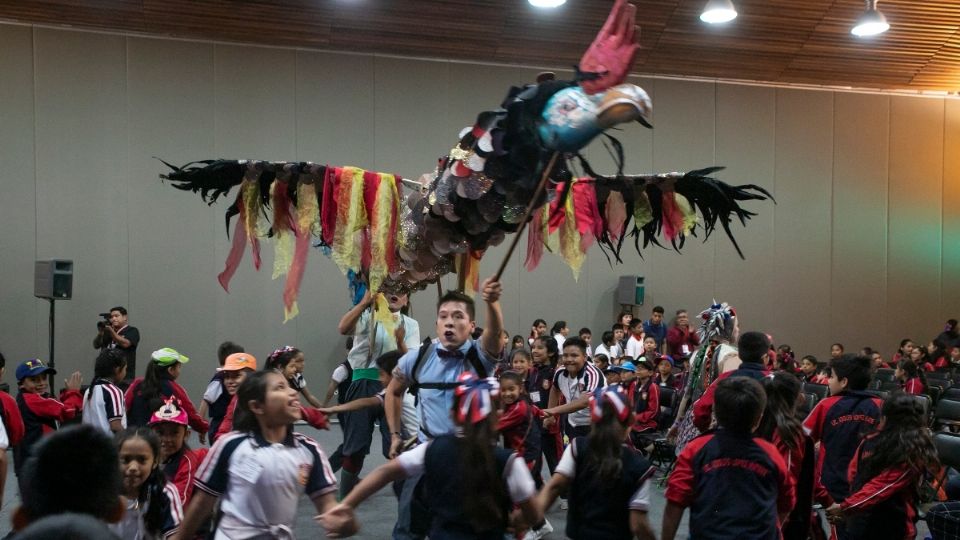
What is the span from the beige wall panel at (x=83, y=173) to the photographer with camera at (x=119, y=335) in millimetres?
599

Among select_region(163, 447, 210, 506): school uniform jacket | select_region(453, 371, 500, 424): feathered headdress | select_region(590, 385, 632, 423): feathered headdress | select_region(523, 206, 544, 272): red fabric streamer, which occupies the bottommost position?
select_region(163, 447, 210, 506): school uniform jacket

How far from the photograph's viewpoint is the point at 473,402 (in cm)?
282

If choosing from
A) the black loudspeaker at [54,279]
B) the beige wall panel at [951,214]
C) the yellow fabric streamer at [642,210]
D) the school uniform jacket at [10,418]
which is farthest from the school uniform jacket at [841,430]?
the beige wall panel at [951,214]

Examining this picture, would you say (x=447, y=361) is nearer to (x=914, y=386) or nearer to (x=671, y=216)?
(x=671, y=216)

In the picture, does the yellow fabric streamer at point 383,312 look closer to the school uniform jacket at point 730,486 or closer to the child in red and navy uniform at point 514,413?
the child in red and navy uniform at point 514,413

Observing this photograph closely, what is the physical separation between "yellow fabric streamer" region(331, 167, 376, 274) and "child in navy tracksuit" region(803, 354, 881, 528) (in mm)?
2400

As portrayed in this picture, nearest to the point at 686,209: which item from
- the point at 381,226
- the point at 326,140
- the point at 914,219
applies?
the point at 381,226

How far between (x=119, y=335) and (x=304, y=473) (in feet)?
26.8

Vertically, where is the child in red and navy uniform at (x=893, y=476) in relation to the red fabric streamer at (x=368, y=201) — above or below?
below

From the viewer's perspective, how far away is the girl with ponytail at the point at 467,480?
107 inches

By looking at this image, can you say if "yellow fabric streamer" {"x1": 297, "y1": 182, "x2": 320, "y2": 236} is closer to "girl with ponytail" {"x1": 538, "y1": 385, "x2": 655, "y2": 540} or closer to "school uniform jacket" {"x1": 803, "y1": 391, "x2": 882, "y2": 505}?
"girl with ponytail" {"x1": 538, "y1": 385, "x2": 655, "y2": 540}

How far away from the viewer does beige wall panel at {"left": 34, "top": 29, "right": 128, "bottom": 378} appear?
11.1 metres

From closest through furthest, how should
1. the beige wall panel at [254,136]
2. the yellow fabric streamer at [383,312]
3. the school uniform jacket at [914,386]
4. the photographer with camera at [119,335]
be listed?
the yellow fabric streamer at [383,312]
the school uniform jacket at [914,386]
the photographer with camera at [119,335]
the beige wall panel at [254,136]

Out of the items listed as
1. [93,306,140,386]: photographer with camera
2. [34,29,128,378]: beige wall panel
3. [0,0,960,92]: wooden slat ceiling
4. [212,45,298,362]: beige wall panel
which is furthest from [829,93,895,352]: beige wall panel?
[34,29,128,378]: beige wall panel
